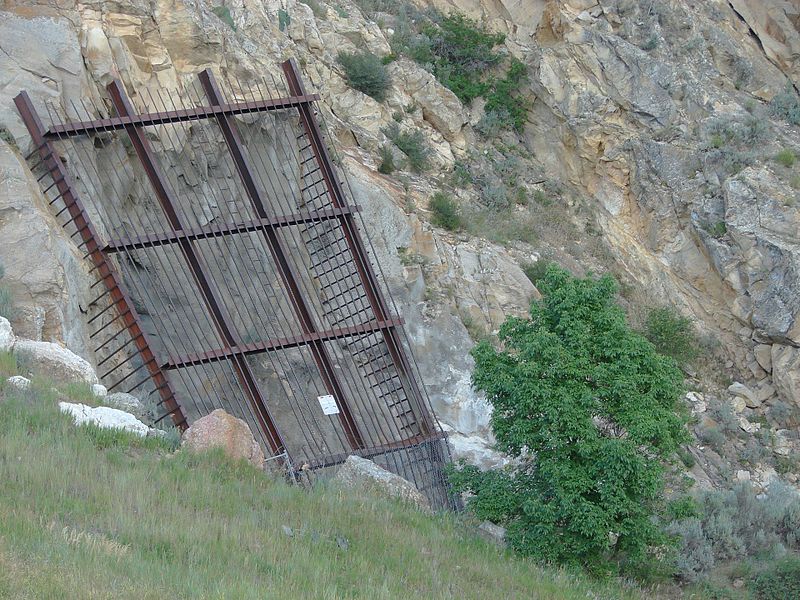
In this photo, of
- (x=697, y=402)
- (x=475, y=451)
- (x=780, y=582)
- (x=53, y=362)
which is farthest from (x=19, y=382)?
(x=697, y=402)

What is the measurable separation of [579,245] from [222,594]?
14.4 m

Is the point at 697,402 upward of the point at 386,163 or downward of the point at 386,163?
downward

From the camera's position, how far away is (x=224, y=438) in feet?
27.1

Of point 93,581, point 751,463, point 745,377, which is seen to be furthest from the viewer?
point 745,377

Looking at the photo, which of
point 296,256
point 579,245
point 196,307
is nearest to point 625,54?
point 579,245

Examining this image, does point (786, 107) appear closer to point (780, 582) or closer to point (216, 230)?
point (780, 582)

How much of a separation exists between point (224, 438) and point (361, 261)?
3948 millimetres

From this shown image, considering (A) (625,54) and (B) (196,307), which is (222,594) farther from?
(A) (625,54)

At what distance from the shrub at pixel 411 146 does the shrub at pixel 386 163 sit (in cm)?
76

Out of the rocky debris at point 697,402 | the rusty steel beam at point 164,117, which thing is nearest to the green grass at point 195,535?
the rusty steel beam at point 164,117

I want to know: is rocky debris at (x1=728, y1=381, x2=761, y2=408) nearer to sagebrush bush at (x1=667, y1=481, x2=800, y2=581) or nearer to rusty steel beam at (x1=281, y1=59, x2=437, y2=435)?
A: sagebrush bush at (x1=667, y1=481, x2=800, y2=581)

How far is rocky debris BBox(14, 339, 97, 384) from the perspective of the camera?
344 inches

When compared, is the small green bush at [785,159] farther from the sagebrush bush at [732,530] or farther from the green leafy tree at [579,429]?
the green leafy tree at [579,429]

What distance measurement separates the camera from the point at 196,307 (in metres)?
12.2
